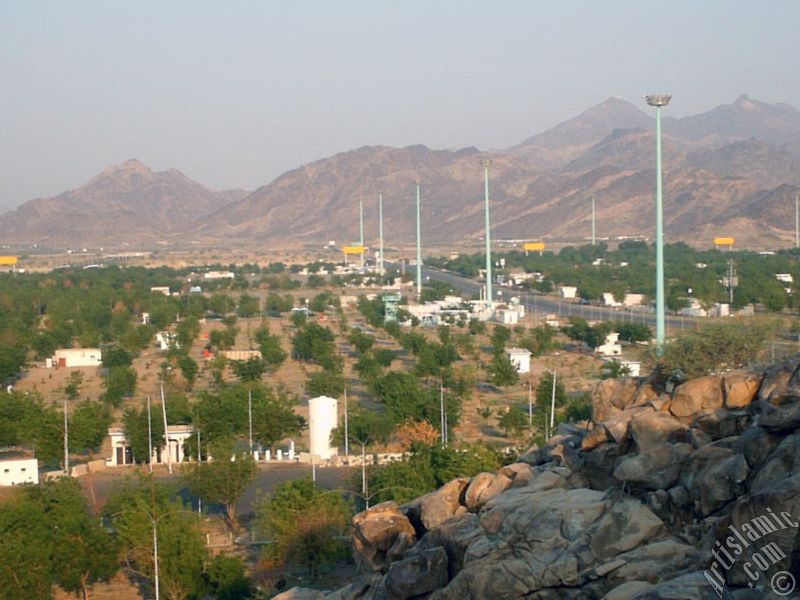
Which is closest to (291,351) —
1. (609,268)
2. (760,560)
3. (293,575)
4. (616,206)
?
(293,575)

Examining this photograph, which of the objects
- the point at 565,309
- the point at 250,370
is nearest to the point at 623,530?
the point at 250,370

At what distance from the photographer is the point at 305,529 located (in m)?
20.5

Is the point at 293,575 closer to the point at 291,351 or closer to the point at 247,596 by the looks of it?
the point at 247,596

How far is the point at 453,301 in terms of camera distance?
6844 centimetres

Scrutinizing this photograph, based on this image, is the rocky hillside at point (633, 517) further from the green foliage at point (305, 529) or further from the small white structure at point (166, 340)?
the small white structure at point (166, 340)

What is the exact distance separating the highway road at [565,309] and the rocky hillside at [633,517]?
3027 centimetres

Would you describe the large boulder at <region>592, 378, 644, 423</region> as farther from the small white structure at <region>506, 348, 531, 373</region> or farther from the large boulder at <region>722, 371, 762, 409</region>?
the small white structure at <region>506, 348, 531, 373</region>

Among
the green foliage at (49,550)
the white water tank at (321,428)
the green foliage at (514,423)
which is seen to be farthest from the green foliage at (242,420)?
the green foliage at (49,550)

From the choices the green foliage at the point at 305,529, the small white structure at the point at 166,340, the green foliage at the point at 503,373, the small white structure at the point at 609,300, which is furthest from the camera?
the small white structure at the point at 609,300

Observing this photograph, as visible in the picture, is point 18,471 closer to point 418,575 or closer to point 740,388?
point 418,575

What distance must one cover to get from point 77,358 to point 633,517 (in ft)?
127

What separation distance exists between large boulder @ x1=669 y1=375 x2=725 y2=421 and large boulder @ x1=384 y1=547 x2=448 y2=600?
312 centimetres

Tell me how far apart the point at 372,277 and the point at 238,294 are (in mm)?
16388

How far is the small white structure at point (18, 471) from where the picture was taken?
2730 cm
